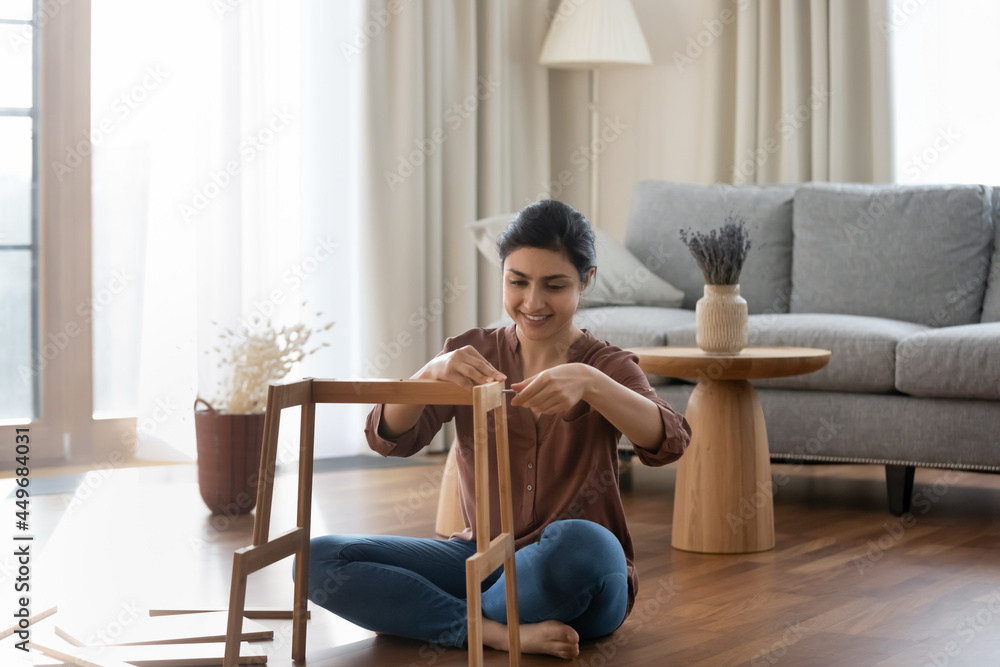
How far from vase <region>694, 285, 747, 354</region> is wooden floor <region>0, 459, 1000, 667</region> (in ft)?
1.53

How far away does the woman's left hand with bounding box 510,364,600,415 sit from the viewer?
4.55ft

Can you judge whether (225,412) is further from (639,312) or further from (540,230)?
(540,230)

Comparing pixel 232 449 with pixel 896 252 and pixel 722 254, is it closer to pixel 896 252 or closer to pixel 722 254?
pixel 722 254

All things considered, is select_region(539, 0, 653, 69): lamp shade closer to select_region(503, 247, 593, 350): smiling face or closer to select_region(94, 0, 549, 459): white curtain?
select_region(94, 0, 549, 459): white curtain

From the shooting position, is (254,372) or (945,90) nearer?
(254,372)

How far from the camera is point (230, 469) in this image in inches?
107

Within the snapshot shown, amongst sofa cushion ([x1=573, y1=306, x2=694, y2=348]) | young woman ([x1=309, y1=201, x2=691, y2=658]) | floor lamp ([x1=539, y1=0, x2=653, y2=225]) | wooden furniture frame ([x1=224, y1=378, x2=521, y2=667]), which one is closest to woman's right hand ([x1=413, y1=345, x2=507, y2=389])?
wooden furniture frame ([x1=224, y1=378, x2=521, y2=667])

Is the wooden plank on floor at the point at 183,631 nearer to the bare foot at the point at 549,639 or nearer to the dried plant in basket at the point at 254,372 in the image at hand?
the bare foot at the point at 549,639

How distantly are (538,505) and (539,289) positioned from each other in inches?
13.3

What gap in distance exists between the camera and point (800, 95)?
3.91 meters

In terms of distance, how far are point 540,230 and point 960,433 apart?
60.8 inches

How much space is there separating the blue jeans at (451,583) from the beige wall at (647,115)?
2.77 meters

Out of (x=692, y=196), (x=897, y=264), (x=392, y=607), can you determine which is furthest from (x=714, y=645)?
(x=692, y=196)

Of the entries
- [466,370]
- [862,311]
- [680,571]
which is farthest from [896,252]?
[466,370]
